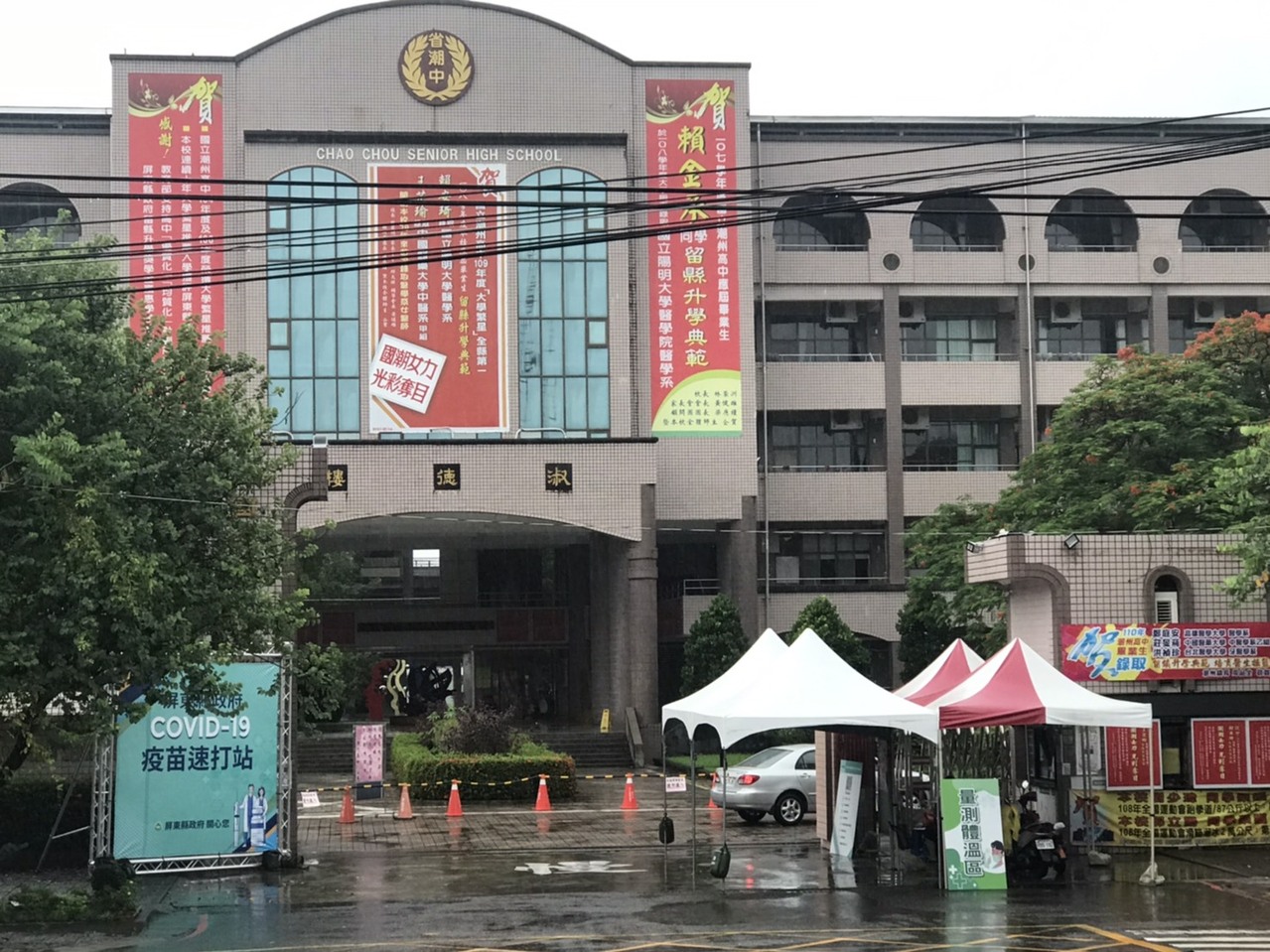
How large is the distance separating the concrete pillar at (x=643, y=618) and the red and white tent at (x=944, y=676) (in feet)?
69.4

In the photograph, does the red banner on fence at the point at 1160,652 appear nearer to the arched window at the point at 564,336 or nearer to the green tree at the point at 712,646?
the green tree at the point at 712,646

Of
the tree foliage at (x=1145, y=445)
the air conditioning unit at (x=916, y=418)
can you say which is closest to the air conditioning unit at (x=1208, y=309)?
the air conditioning unit at (x=916, y=418)

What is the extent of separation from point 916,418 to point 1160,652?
28885 mm

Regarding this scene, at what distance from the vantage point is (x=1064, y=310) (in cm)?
5041

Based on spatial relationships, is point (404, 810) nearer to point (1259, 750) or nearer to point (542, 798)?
point (542, 798)

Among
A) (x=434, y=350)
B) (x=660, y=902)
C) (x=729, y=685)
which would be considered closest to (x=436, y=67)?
(x=434, y=350)

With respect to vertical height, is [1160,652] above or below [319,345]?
below

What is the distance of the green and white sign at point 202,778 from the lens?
19516 millimetres

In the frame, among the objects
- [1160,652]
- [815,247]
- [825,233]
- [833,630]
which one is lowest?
[1160,652]

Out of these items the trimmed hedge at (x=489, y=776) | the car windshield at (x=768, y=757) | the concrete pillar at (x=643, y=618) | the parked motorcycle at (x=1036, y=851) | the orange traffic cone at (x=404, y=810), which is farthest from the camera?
the concrete pillar at (x=643, y=618)

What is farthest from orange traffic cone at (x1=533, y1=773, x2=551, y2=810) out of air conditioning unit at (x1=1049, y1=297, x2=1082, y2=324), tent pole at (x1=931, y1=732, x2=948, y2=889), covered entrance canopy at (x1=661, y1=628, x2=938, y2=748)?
air conditioning unit at (x1=1049, y1=297, x2=1082, y2=324)

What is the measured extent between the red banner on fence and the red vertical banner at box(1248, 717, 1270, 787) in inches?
27.6

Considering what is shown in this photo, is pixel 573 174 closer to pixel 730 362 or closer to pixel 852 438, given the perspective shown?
pixel 730 362

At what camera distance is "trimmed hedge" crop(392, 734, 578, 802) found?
99.7ft
